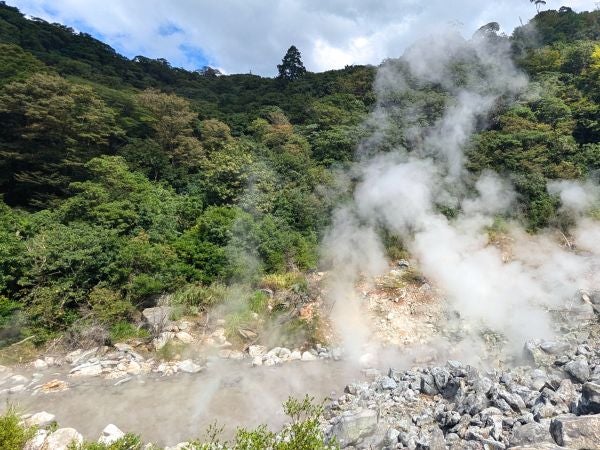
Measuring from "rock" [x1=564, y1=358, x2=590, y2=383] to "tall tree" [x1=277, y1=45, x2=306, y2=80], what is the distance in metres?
36.2

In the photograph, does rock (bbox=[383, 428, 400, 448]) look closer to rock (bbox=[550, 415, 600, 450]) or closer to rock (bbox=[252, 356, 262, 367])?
rock (bbox=[550, 415, 600, 450])

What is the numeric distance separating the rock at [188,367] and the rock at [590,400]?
8.49 metres

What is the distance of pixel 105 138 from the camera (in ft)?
63.3

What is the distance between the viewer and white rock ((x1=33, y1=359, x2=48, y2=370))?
1009 cm

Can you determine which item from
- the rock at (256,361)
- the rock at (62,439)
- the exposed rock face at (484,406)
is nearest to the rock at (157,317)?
Result: the rock at (256,361)

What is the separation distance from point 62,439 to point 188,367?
3663mm

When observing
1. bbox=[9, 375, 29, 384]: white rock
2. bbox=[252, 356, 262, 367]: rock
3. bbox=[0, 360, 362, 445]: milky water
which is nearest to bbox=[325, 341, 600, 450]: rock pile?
bbox=[0, 360, 362, 445]: milky water

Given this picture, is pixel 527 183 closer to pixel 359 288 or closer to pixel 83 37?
pixel 359 288

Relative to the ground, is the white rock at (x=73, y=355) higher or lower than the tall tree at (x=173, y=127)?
lower

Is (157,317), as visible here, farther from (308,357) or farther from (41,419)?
(308,357)

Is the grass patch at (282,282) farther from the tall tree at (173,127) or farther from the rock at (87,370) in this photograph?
the tall tree at (173,127)

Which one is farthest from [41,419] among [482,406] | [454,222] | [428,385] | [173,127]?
[173,127]

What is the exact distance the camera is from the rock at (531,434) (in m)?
5.18

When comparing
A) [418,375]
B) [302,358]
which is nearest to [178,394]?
[302,358]
